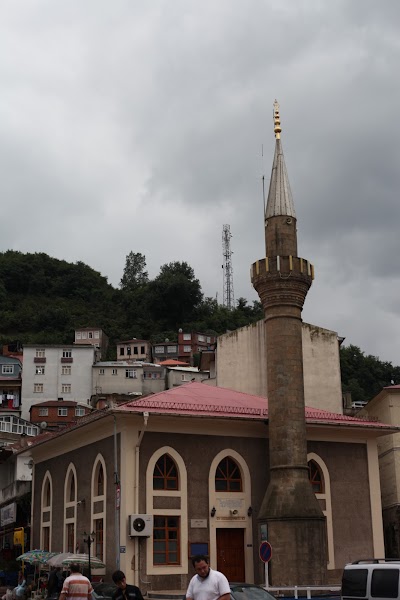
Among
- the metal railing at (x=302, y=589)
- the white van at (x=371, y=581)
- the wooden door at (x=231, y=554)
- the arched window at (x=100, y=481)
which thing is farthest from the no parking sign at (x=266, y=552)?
the arched window at (x=100, y=481)

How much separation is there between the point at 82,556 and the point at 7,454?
73.0 ft

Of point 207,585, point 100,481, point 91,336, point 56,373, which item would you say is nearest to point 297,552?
point 100,481

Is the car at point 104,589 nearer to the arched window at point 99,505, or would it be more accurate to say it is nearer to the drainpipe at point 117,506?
the drainpipe at point 117,506

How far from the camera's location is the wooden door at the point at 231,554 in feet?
91.8

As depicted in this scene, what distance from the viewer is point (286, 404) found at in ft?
92.5

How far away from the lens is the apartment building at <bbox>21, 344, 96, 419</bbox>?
8762cm

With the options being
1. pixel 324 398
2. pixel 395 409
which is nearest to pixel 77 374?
pixel 324 398

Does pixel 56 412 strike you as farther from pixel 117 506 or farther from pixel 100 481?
pixel 117 506

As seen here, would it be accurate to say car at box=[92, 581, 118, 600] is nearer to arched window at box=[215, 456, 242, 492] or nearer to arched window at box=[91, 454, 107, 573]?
arched window at box=[91, 454, 107, 573]

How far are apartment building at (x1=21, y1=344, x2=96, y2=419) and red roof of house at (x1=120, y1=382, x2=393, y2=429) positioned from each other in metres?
56.6

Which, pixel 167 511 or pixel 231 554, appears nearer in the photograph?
pixel 167 511

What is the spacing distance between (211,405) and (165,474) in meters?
3.13

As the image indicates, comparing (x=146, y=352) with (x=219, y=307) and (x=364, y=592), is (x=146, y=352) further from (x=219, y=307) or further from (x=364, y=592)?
(x=364, y=592)

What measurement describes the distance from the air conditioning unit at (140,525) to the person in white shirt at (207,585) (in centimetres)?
1652
